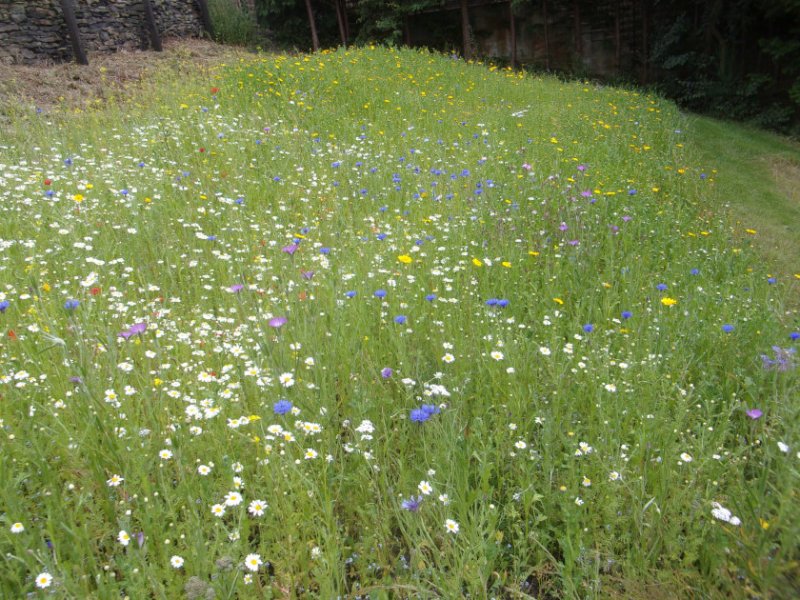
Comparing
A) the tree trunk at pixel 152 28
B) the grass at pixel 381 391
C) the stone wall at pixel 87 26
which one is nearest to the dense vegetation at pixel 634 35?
the stone wall at pixel 87 26

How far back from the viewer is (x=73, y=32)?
10.8 meters

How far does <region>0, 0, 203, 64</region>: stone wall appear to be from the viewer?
10.5 metres

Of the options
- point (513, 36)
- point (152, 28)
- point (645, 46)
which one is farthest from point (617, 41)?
point (152, 28)

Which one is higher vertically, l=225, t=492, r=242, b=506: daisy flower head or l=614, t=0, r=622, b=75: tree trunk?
l=614, t=0, r=622, b=75: tree trunk

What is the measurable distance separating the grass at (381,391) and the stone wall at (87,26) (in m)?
7.17

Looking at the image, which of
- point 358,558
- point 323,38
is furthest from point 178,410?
point 323,38

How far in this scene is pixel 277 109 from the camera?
301 inches

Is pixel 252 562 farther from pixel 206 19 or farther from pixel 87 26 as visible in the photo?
pixel 206 19

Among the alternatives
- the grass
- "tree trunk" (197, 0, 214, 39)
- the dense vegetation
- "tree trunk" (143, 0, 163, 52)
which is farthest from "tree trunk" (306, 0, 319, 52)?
the grass

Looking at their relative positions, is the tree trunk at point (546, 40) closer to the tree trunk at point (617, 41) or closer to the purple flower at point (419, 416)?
the tree trunk at point (617, 41)

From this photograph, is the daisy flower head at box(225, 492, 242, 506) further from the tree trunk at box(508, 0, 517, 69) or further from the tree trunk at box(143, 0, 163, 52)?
the tree trunk at box(508, 0, 517, 69)

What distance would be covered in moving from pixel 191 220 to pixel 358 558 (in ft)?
10.5

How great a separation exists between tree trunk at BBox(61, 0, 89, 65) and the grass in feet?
22.9

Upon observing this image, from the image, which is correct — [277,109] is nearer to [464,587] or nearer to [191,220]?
[191,220]
